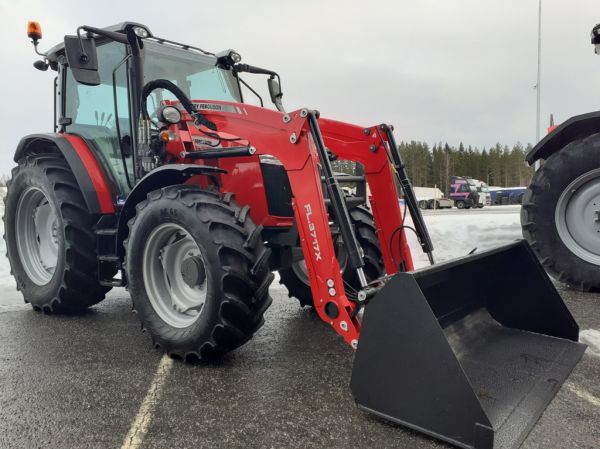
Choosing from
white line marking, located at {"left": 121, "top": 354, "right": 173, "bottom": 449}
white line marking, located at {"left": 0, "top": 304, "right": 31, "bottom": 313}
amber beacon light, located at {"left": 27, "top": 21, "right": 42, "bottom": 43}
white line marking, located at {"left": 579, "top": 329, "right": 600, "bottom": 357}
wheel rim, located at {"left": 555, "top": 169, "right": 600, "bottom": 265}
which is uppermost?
amber beacon light, located at {"left": 27, "top": 21, "right": 42, "bottom": 43}

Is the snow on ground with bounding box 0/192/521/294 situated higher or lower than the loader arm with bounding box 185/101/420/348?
lower

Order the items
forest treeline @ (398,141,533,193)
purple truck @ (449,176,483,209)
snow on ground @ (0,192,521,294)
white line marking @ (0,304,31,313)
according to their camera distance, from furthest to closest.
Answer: forest treeline @ (398,141,533,193) < purple truck @ (449,176,483,209) < snow on ground @ (0,192,521,294) < white line marking @ (0,304,31,313)

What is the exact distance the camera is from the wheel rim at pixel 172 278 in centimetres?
344

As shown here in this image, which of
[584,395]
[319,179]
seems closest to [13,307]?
[319,179]

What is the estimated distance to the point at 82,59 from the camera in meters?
3.63

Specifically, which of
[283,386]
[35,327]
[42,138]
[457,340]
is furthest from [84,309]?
[457,340]

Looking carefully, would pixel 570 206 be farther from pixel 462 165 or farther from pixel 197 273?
pixel 462 165

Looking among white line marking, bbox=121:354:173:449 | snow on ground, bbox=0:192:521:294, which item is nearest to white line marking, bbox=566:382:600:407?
white line marking, bbox=121:354:173:449

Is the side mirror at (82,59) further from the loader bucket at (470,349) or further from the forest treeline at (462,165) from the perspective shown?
the forest treeline at (462,165)

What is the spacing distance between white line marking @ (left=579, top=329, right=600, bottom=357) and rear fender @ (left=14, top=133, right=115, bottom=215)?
13.2ft

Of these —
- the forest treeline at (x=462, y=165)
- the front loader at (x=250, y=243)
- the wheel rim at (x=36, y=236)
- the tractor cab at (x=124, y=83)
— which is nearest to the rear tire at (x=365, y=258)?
the front loader at (x=250, y=243)

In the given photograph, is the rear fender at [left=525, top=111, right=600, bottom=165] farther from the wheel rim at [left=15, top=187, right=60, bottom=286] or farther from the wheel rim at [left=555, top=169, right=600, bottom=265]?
the wheel rim at [left=15, top=187, right=60, bottom=286]

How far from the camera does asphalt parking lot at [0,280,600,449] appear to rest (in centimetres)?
223

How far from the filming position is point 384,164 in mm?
3738
